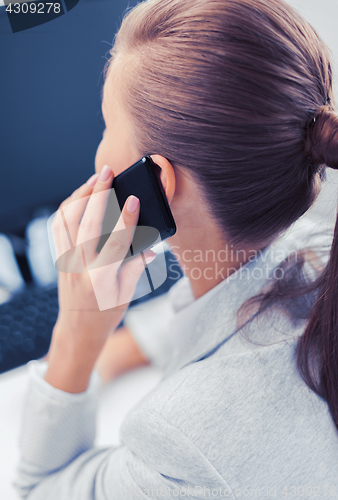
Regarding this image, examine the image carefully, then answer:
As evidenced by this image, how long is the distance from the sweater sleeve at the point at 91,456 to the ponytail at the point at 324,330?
Answer: 15cm

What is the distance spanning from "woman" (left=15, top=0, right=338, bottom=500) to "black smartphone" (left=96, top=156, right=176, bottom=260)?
0.01 metres

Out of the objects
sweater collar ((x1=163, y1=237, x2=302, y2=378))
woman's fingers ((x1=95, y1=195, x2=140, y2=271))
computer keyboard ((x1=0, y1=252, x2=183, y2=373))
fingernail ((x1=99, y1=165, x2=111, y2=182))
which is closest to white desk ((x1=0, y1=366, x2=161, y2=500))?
computer keyboard ((x1=0, y1=252, x2=183, y2=373))

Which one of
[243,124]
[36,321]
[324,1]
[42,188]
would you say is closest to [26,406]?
[36,321]

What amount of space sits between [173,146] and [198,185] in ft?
0.18

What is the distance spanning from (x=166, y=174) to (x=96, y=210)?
123 mm

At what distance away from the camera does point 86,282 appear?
507 millimetres

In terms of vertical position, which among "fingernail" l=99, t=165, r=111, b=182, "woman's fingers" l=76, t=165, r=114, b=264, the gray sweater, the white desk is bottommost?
the white desk

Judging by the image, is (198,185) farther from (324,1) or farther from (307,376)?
(324,1)

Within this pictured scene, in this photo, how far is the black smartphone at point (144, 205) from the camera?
42 centimetres

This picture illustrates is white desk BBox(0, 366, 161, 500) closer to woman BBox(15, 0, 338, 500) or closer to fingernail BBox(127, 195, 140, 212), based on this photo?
woman BBox(15, 0, 338, 500)

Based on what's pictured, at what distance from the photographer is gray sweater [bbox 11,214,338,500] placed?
A: 35 cm

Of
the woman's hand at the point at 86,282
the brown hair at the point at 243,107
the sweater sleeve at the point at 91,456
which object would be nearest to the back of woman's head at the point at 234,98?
the brown hair at the point at 243,107

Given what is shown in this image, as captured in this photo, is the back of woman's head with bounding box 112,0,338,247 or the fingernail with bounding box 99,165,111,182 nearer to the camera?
the back of woman's head with bounding box 112,0,338,247

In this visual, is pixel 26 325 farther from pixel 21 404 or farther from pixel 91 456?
pixel 91 456
